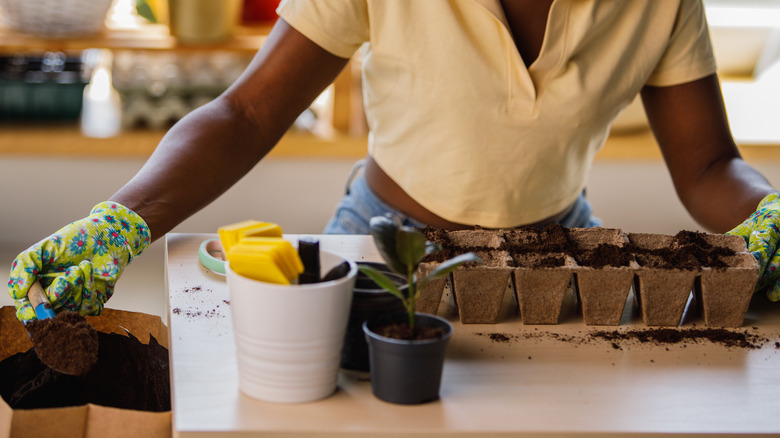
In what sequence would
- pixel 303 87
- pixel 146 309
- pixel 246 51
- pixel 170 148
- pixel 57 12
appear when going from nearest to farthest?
pixel 170 148, pixel 303 87, pixel 146 309, pixel 57 12, pixel 246 51

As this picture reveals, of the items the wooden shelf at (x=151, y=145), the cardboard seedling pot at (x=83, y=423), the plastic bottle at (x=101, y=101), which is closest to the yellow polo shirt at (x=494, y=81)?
the cardboard seedling pot at (x=83, y=423)

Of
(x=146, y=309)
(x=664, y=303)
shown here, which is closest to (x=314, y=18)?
(x=664, y=303)

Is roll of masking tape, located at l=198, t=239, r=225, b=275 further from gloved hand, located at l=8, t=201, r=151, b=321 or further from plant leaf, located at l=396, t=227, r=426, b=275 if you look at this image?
plant leaf, located at l=396, t=227, r=426, b=275

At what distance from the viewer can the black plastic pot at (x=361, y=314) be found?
31.3 inches

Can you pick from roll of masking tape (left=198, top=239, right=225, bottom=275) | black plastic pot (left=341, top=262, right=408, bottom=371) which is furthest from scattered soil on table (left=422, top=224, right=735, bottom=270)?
roll of masking tape (left=198, top=239, right=225, bottom=275)

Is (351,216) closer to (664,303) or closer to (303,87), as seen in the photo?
(303,87)

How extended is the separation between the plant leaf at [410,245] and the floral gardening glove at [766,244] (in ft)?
1.81

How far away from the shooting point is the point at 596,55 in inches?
53.5

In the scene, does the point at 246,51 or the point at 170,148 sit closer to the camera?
the point at 170,148

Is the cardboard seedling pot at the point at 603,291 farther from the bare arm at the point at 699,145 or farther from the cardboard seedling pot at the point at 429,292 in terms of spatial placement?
the bare arm at the point at 699,145

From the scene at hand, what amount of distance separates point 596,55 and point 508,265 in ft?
1.87

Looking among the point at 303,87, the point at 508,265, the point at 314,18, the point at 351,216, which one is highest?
the point at 314,18

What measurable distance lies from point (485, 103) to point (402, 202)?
243 mm

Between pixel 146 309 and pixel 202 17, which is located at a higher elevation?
pixel 202 17
